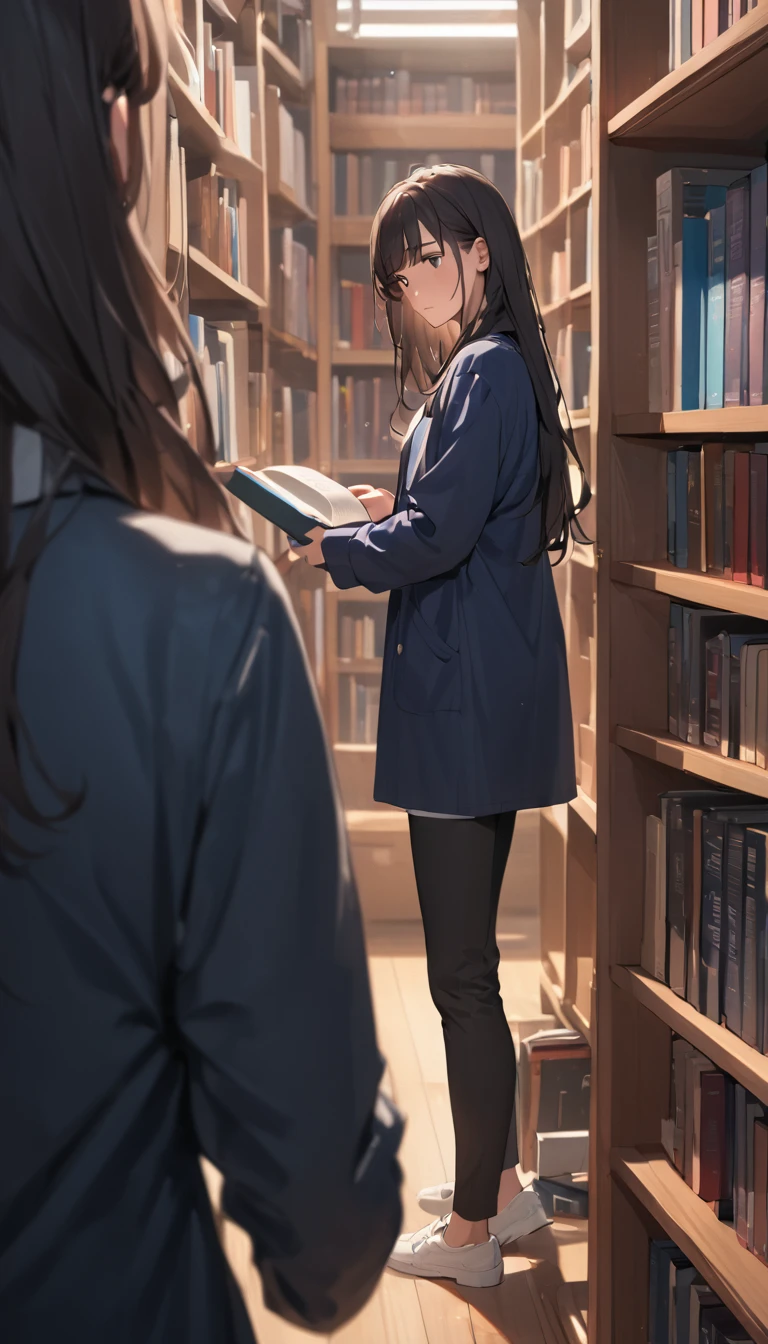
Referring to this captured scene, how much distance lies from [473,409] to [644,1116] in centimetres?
94

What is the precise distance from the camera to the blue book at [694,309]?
134 centimetres

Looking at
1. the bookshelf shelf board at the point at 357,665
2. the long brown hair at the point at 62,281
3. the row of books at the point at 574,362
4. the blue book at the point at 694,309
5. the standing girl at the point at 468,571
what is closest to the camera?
the long brown hair at the point at 62,281

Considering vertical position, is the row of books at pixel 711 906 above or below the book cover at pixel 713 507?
below

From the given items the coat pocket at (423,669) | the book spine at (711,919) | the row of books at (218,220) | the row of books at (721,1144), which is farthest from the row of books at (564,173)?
the row of books at (721,1144)

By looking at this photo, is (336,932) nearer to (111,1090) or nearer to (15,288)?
(111,1090)

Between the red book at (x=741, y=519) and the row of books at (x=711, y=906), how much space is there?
28cm

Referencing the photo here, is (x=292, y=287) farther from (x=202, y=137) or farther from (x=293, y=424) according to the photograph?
(x=202, y=137)

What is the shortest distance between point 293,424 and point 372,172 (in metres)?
0.74

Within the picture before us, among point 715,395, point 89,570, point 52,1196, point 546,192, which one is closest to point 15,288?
point 89,570

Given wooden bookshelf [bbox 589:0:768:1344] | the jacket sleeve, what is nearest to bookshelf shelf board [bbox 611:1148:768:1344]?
wooden bookshelf [bbox 589:0:768:1344]

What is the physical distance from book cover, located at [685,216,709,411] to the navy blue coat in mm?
260

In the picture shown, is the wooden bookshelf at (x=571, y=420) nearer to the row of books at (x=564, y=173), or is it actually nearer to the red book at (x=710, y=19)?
the row of books at (x=564, y=173)

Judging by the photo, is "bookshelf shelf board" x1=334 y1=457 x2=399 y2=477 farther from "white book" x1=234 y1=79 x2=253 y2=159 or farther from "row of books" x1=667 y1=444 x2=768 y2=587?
"row of books" x1=667 y1=444 x2=768 y2=587

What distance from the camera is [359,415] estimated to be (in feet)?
11.3
